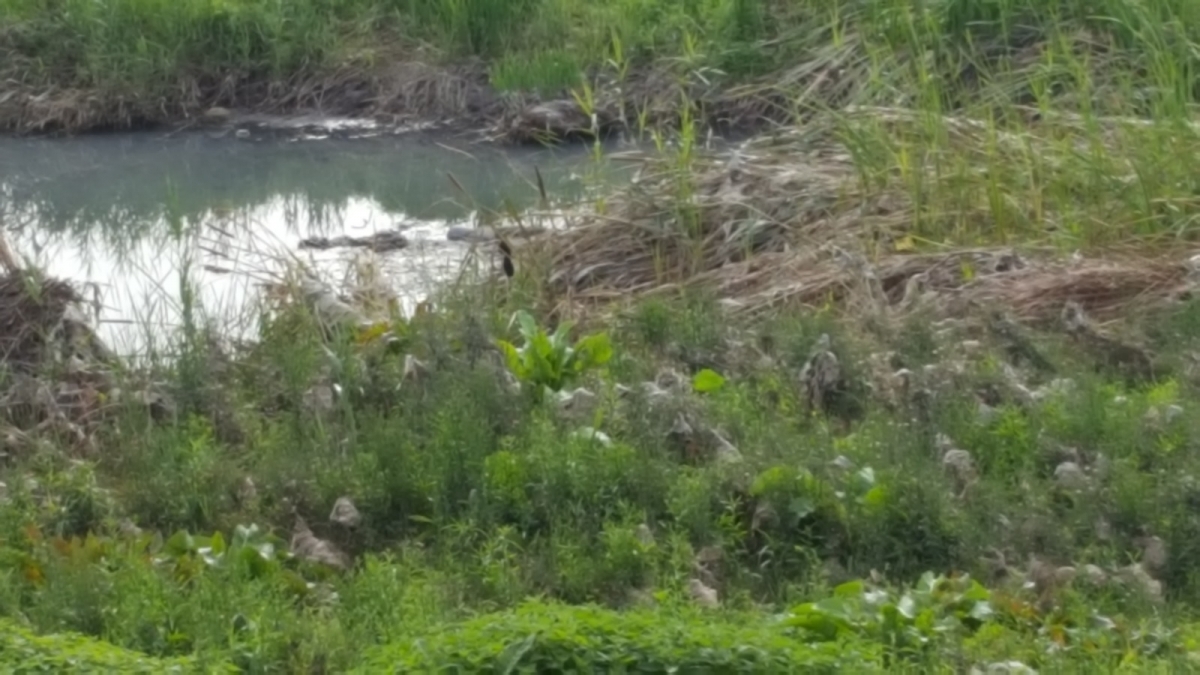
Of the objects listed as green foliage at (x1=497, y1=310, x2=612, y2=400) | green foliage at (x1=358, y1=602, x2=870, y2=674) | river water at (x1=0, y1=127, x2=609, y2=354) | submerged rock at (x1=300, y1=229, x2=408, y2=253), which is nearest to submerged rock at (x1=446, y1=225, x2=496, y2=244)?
river water at (x1=0, y1=127, x2=609, y2=354)

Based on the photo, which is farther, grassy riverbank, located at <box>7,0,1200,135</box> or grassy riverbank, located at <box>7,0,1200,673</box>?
grassy riverbank, located at <box>7,0,1200,135</box>

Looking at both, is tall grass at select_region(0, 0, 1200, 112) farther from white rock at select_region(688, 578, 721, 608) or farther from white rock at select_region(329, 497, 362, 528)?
white rock at select_region(688, 578, 721, 608)

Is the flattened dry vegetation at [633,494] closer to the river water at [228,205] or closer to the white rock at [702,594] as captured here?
the white rock at [702,594]

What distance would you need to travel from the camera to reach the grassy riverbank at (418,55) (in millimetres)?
11469

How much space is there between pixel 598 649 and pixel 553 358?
2596 millimetres

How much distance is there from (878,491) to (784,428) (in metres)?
0.64

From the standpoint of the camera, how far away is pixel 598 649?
3283 mm

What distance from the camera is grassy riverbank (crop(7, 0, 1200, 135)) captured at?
1147cm

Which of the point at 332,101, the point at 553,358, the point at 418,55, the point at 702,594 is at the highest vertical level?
the point at 418,55

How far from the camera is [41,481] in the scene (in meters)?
5.25

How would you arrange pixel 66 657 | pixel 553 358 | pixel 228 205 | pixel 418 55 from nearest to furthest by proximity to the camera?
pixel 66 657 < pixel 553 358 < pixel 228 205 < pixel 418 55

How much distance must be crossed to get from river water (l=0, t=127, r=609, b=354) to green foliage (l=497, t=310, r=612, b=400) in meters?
1.31

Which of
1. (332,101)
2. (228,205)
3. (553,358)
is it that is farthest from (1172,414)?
(332,101)

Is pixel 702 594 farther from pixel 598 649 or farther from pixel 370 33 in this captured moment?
pixel 370 33
